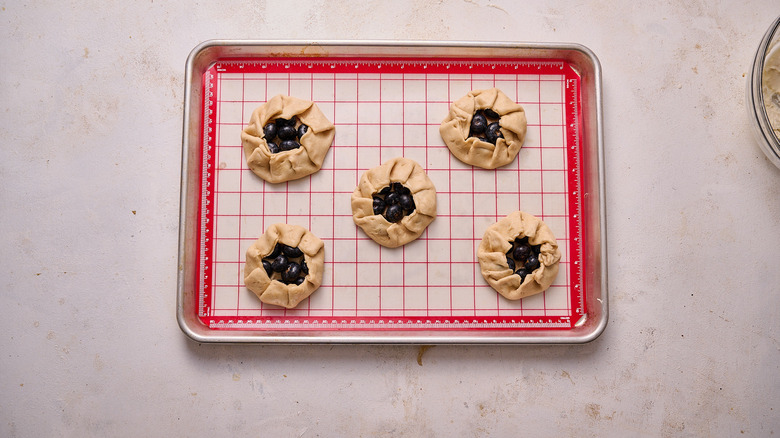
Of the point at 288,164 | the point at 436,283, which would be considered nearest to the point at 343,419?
the point at 436,283

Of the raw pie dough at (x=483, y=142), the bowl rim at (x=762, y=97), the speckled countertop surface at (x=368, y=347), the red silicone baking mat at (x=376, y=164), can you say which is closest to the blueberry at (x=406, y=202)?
the red silicone baking mat at (x=376, y=164)

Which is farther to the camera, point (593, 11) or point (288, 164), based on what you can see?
point (593, 11)

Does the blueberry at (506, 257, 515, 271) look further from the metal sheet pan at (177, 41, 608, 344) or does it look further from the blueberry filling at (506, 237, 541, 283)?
the metal sheet pan at (177, 41, 608, 344)

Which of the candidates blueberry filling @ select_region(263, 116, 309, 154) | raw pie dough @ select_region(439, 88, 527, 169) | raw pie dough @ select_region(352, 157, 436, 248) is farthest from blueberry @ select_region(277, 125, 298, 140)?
raw pie dough @ select_region(439, 88, 527, 169)

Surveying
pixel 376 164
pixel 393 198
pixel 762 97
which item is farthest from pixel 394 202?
pixel 762 97

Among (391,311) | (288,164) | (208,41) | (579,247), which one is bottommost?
(391,311)

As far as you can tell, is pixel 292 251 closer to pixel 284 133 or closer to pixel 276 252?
pixel 276 252

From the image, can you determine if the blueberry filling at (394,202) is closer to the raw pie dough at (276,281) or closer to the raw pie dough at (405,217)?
the raw pie dough at (405,217)

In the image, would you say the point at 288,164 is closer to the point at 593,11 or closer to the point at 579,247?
the point at 579,247
